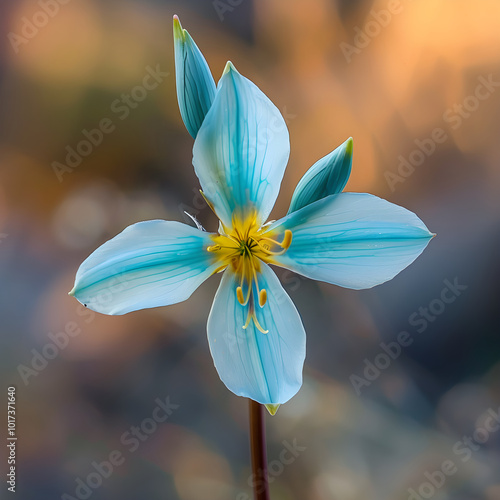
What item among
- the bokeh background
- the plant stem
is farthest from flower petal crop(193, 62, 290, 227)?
the bokeh background

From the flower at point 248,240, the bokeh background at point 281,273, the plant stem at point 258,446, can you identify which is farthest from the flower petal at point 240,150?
the bokeh background at point 281,273

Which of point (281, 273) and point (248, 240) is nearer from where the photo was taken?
point (248, 240)

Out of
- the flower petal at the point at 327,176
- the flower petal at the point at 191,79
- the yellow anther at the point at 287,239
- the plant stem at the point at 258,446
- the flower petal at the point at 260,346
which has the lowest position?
the plant stem at the point at 258,446

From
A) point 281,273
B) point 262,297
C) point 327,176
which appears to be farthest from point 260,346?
point 281,273

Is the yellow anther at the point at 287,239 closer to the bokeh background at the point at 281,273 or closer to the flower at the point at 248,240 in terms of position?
the flower at the point at 248,240

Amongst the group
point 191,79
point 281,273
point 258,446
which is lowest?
point 258,446

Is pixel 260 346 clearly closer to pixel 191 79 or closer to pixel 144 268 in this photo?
pixel 144 268

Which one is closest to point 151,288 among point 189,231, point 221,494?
point 189,231

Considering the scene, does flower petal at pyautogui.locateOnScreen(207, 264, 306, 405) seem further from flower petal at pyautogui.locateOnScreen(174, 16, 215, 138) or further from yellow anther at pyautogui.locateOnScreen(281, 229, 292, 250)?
flower petal at pyautogui.locateOnScreen(174, 16, 215, 138)
